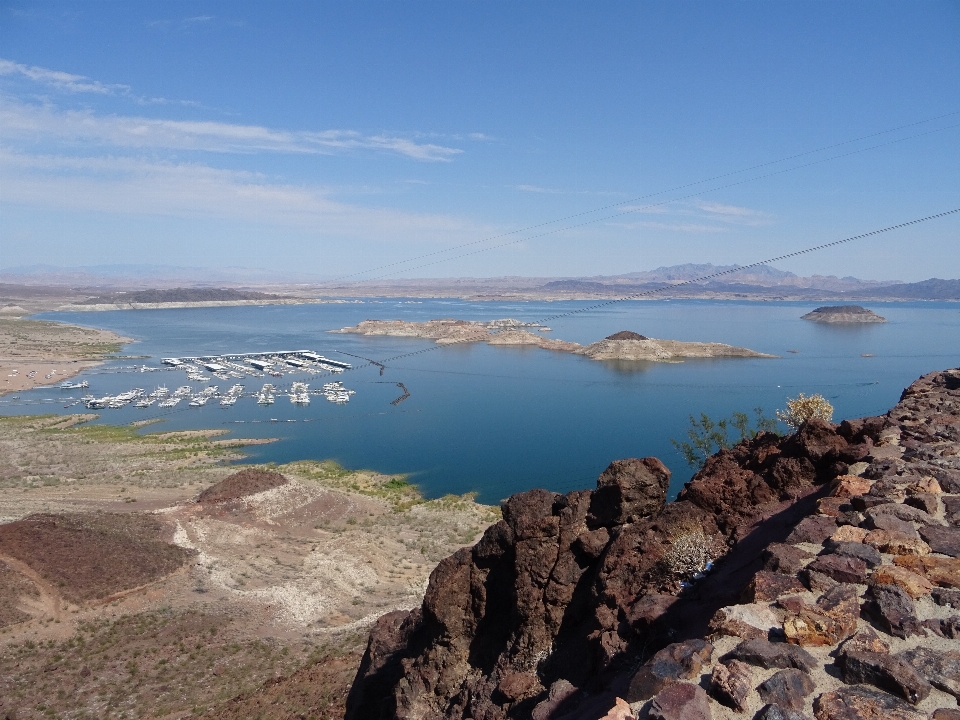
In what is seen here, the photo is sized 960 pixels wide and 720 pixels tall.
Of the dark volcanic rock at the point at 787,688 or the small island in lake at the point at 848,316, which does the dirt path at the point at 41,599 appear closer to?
the dark volcanic rock at the point at 787,688

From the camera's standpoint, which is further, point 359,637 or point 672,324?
point 672,324

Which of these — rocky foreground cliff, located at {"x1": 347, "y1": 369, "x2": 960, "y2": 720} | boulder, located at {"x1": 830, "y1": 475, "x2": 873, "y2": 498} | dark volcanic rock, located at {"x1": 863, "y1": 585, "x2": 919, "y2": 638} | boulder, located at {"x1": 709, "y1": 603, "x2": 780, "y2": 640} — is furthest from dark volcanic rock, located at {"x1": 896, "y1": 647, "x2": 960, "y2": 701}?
boulder, located at {"x1": 830, "y1": 475, "x2": 873, "y2": 498}

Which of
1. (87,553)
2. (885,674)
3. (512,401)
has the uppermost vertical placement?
(885,674)

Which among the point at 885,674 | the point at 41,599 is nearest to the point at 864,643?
the point at 885,674

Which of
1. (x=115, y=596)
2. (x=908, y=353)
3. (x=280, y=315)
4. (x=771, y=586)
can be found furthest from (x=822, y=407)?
(x=280, y=315)

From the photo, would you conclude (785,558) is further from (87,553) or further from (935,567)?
(87,553)

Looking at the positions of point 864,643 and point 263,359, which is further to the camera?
point 263,359

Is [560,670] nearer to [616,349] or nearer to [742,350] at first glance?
[616,349]
